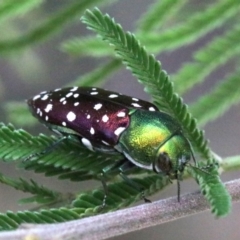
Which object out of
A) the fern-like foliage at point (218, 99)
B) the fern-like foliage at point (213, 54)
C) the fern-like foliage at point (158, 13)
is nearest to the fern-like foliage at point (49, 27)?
the fern-like foliage at point (158, 13)

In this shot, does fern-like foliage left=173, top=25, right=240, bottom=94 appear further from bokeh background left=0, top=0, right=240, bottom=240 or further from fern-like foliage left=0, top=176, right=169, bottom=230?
bokeh background left=0, top=0, right=240, bottom=240

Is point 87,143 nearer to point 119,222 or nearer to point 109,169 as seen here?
point 109,169

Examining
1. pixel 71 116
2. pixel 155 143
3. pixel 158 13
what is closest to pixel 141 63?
pixel 155 143

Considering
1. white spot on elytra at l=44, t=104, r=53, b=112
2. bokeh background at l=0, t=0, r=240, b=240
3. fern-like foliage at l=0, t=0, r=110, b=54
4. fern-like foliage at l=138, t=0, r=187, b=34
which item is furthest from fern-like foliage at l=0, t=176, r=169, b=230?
bokeh background at l=0, t=0, r=240, b=240

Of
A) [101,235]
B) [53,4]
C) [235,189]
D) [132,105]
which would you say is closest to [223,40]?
[132,105]

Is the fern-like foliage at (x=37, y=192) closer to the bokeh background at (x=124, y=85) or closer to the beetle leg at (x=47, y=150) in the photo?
the beetle leg at (x=47, y=150)
